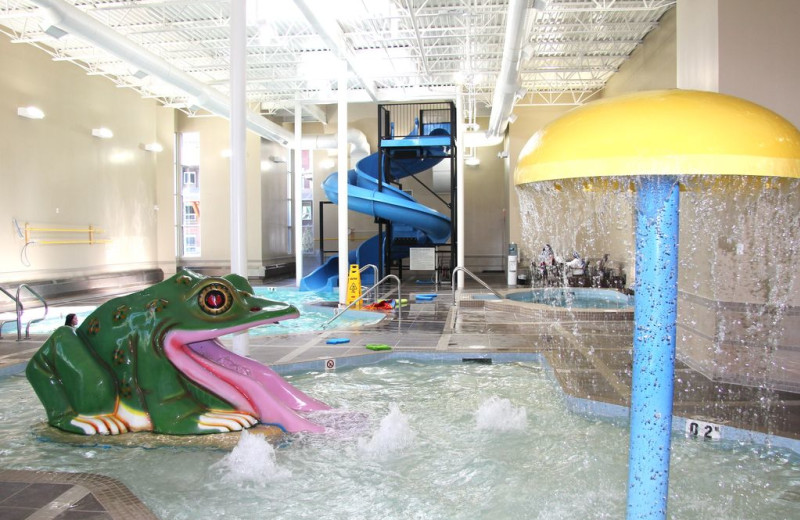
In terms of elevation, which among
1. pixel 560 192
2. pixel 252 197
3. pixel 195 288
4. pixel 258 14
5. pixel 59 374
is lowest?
pixel 59 374

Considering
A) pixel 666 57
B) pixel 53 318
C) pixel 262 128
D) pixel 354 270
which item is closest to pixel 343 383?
pixel 354 270

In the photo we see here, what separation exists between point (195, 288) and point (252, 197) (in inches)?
655

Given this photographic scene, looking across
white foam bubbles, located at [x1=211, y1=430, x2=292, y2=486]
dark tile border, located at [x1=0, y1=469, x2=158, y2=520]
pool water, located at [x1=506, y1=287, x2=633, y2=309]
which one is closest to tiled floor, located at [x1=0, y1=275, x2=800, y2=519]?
dark tile border, located at [x1=0, y1=469, x2=158, y2=520]

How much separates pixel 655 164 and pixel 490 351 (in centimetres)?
535

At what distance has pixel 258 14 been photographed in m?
11.4

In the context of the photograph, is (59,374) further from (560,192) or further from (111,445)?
(560,192)

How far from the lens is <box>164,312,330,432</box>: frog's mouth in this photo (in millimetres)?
3654

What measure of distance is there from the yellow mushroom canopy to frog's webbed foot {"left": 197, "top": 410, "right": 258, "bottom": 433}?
298 centimetres

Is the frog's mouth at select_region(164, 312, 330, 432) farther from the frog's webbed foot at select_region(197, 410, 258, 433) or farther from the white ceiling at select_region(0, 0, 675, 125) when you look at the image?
the white ceiling at select_region(0, 0, 675, 125)

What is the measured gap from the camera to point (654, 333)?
1624 millimetres

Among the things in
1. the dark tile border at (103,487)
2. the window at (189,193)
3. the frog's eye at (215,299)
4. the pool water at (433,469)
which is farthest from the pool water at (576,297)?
the window at (189,193)

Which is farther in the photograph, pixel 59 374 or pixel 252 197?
pixel 252 197

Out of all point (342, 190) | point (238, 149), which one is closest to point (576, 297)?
point (342, 190)

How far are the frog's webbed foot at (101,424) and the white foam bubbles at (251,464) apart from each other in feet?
2.43
